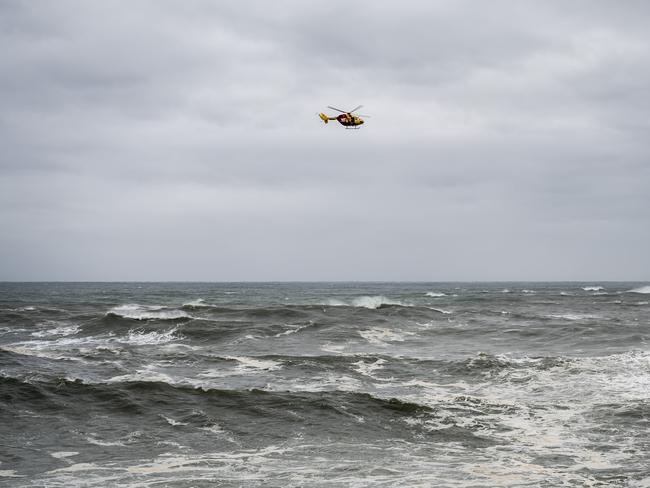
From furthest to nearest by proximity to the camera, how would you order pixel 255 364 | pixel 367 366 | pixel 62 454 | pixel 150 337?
pixel 150 337
pixel 255 364
pixel 367 366
pixel 62 454

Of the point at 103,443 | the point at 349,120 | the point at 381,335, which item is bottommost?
the point at 103,443

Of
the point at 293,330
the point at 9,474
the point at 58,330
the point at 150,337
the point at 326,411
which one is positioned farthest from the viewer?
the point at 293,330

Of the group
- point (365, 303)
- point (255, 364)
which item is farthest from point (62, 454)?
point (365, 303)

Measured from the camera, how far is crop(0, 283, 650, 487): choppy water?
11.2 metres

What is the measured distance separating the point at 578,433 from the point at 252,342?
17777 mm

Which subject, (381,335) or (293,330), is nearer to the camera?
(381,335)

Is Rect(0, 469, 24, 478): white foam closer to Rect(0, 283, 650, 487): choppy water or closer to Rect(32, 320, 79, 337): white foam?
Rect(0, 283, 650, 487): choppy water

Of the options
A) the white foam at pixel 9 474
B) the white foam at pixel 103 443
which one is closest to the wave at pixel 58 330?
the white foam at pixel 103 443

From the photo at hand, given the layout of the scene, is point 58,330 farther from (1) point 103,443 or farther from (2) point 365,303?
(2) point 365,303

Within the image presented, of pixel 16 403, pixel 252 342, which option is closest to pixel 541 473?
pixel 16 403

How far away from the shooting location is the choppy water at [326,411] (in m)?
11.2

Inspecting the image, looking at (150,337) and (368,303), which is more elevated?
(150,337)

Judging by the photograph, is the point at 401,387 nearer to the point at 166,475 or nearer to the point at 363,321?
the point at 166,475

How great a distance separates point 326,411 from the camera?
51.2 feet
